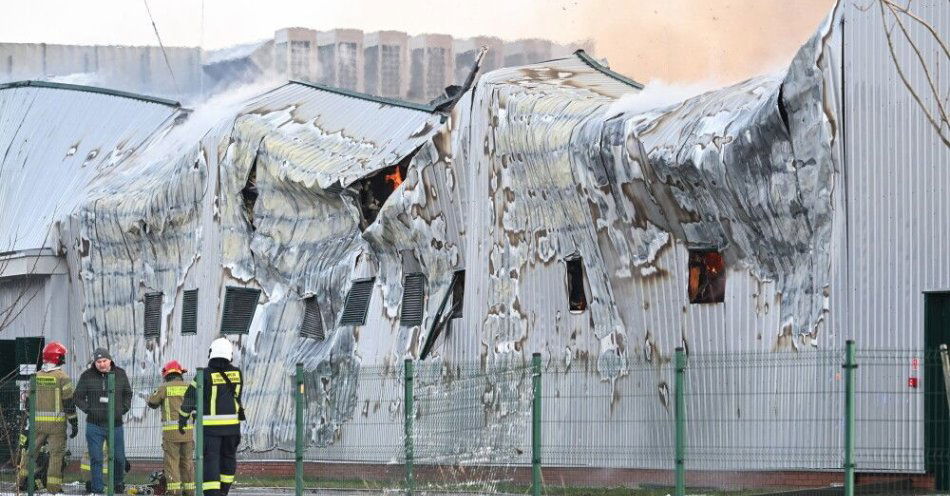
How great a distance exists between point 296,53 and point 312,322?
7.49 m

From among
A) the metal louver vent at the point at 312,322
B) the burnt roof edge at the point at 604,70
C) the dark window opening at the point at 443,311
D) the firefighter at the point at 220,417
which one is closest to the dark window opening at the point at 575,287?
the dark window opening at the point at 443,311

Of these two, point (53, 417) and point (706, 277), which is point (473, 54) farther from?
point (706, 277)

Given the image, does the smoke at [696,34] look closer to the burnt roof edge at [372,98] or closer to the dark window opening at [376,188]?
the burnt roof edge at [372,98]

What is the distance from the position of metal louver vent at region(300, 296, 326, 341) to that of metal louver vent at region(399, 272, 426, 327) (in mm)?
2386

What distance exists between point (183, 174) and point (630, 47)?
8.58 meters

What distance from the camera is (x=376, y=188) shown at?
94.8ft

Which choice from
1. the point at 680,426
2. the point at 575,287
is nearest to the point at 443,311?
the point at 575,287

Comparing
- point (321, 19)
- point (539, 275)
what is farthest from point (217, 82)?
point (539, 275)

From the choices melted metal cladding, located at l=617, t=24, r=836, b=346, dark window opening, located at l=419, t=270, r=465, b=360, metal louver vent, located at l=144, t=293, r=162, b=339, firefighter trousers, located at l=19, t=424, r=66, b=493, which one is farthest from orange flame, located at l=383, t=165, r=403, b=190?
melted metal cladding, located at l=617, t=24, r=836, b=346

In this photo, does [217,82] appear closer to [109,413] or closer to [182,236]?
[182,236]

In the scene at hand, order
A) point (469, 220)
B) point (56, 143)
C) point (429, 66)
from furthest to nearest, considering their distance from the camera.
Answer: point (56, 143)
point (429, 66)
point (469, 220)

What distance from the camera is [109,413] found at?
22.3 meters

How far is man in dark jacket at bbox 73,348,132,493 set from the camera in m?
23.4

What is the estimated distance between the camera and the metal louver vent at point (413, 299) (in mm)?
27438
